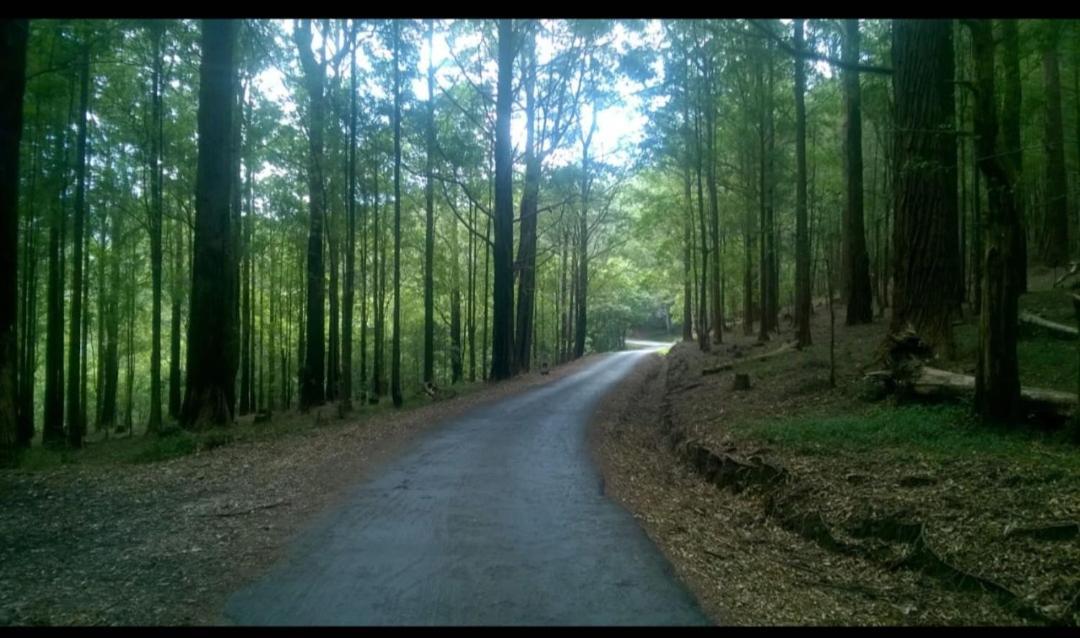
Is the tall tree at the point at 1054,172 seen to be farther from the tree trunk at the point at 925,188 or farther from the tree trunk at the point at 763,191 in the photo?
the tree trunk at the point at 925,188

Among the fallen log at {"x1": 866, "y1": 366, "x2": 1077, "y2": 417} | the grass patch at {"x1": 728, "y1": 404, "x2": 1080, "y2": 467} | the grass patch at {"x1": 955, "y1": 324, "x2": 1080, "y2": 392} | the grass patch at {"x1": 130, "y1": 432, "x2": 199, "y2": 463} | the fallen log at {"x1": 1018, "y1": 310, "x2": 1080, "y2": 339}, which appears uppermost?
the fallen log at {"x1": 1018, "y1": 310, "x2": 1080, "y2": 339}

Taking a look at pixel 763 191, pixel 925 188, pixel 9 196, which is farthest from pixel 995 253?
pixel 763 191

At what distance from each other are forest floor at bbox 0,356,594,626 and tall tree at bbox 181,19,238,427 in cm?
190

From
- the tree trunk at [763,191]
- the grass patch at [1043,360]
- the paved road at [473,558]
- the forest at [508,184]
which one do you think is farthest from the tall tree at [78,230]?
the tree trunk at [763,191]

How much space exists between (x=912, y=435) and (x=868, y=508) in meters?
2.23

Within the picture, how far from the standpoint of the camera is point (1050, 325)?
34.3ft

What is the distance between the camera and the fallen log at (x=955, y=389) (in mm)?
7168

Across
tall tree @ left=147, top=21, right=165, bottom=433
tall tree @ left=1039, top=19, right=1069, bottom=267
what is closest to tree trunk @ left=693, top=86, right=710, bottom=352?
tall tree @ left=1039, top=19, right=1069, bottom=267

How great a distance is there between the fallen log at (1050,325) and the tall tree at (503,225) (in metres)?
15.1

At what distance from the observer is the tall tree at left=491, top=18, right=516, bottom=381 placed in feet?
72.4

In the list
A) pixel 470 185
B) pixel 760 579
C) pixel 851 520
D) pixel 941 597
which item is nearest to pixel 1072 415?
pixel 851 520

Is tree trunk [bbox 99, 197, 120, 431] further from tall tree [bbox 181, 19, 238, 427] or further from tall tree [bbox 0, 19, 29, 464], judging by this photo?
tall tree [bbox 0, 19, 29, 464]

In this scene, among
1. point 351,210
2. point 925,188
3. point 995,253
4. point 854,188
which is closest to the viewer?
point 995,253

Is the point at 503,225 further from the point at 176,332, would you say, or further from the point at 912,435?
the point at 912,435
